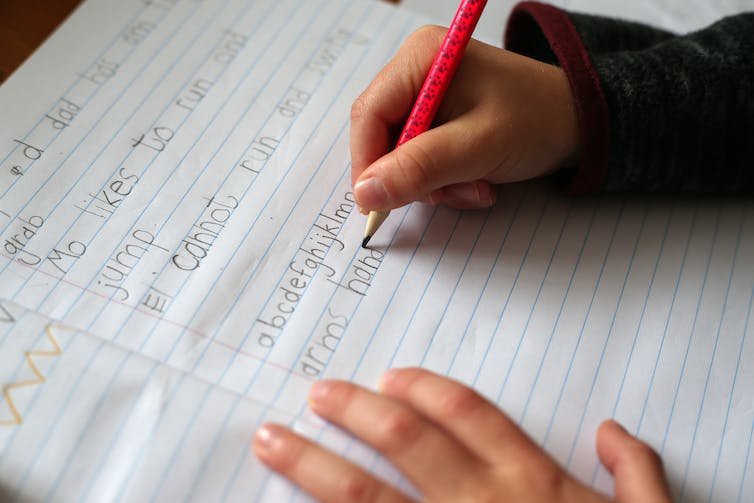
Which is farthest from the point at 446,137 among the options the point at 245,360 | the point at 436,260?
the point at 245,360

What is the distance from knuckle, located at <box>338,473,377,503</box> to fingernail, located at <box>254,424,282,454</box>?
0.05m

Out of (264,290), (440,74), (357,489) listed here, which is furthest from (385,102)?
(357,489)

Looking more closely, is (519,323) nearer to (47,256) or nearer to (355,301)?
(355,301)

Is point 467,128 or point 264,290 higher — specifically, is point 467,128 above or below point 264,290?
above

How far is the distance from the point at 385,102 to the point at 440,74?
50 mm

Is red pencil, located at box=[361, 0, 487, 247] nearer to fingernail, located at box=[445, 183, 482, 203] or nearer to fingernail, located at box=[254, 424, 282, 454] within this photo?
fingernail, located at box=[445, 183, 482, 203]

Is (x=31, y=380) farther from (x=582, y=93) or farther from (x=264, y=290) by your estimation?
(x=582, y=93)

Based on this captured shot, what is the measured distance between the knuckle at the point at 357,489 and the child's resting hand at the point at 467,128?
0.61ft

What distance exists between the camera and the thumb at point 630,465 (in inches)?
15.5

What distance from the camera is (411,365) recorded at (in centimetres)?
44

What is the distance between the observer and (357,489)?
0.37 metres

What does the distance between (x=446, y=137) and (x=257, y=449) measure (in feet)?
0.79

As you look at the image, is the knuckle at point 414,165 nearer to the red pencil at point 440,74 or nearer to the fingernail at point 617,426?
the red pencil at point 440,74

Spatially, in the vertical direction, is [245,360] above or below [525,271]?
below
